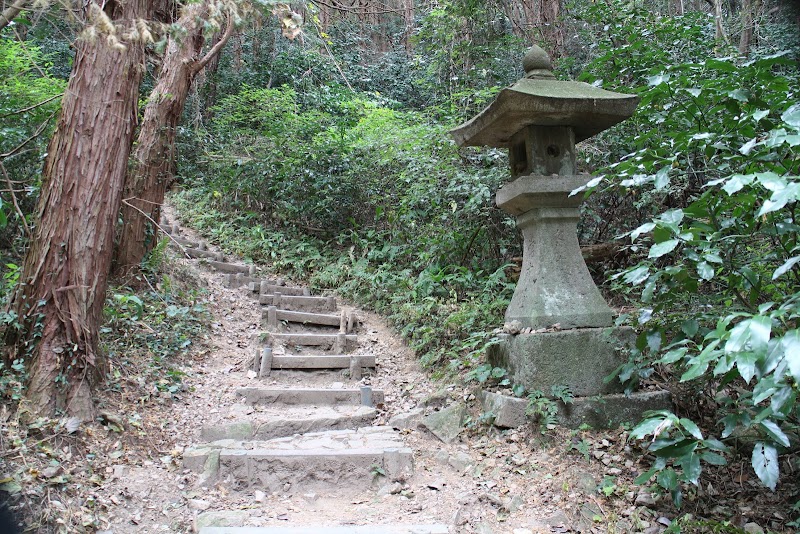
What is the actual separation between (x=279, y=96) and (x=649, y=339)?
30.7ft

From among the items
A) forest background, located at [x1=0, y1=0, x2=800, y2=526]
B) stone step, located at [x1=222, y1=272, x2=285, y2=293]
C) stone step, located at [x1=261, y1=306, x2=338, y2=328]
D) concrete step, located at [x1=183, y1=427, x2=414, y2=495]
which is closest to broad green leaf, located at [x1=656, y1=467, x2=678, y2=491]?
forest background, located at [x1=0, y1=0, x2=800, y2=526]

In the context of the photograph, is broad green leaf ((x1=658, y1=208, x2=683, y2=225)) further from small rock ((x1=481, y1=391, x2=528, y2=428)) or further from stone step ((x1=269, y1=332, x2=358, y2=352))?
stone step ((x1=269, y1=332, x2=358, y2=352))

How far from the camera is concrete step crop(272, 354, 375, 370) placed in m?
5.05

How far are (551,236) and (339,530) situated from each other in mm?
2417

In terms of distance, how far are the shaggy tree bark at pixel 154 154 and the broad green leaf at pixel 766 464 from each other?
5.49 metres

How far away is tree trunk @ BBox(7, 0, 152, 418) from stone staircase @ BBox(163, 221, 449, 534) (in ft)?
3.17

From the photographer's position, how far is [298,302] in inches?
265

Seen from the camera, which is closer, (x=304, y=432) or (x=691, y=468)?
(x=691, y=468)

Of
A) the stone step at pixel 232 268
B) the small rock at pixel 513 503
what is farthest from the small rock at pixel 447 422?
the stone step at pixel 232 268

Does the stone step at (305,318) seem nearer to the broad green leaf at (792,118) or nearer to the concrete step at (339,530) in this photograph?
the concrete step at (339,530)

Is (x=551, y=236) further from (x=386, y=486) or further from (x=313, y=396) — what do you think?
(x=313, y=396)

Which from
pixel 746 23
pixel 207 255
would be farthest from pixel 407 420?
pixel 746 23

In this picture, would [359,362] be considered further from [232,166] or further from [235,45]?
[235,45]

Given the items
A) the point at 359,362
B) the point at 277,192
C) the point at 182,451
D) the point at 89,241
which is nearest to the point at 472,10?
the point at 277,192
